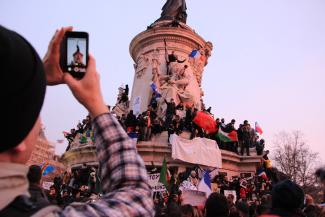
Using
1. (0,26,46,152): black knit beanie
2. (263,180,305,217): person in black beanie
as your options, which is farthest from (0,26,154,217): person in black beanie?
(263,180,305,217): person in black beanie

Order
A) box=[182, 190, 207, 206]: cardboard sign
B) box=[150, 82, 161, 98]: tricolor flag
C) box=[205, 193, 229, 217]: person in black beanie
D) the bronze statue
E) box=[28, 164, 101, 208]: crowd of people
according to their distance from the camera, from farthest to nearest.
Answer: the bronze statue < box=[150, 82, 161, 98]: tricolor flag < box=[182, 190, 207, 206]: cardboard sign < box=[28, 164, 101, 208]: crowd of people < box=[205, 193, 229, 217]: person in black beanie

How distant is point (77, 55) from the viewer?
4.58 feet

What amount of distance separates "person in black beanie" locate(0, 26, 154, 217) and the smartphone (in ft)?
0.07

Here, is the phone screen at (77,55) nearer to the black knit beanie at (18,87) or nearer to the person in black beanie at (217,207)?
the black knit beanie at (18,87)

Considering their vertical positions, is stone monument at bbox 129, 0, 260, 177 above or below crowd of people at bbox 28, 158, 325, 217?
above

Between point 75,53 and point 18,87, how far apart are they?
18.3 inches

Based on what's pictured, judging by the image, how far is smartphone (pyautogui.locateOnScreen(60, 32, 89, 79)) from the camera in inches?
53.9

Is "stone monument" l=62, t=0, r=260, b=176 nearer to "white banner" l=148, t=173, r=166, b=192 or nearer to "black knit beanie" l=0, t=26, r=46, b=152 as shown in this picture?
"white banner" l=148, t=173, r=166, b=192

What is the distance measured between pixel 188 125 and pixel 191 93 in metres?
4.12

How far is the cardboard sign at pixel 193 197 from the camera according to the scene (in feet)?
36.8

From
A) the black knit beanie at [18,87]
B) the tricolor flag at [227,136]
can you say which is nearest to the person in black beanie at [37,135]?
the black knit beanie at [18,87]

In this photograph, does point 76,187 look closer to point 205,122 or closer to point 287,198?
Result: point 205,122

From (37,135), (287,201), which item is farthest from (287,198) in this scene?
(37,135)

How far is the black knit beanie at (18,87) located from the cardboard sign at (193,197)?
414 inches
